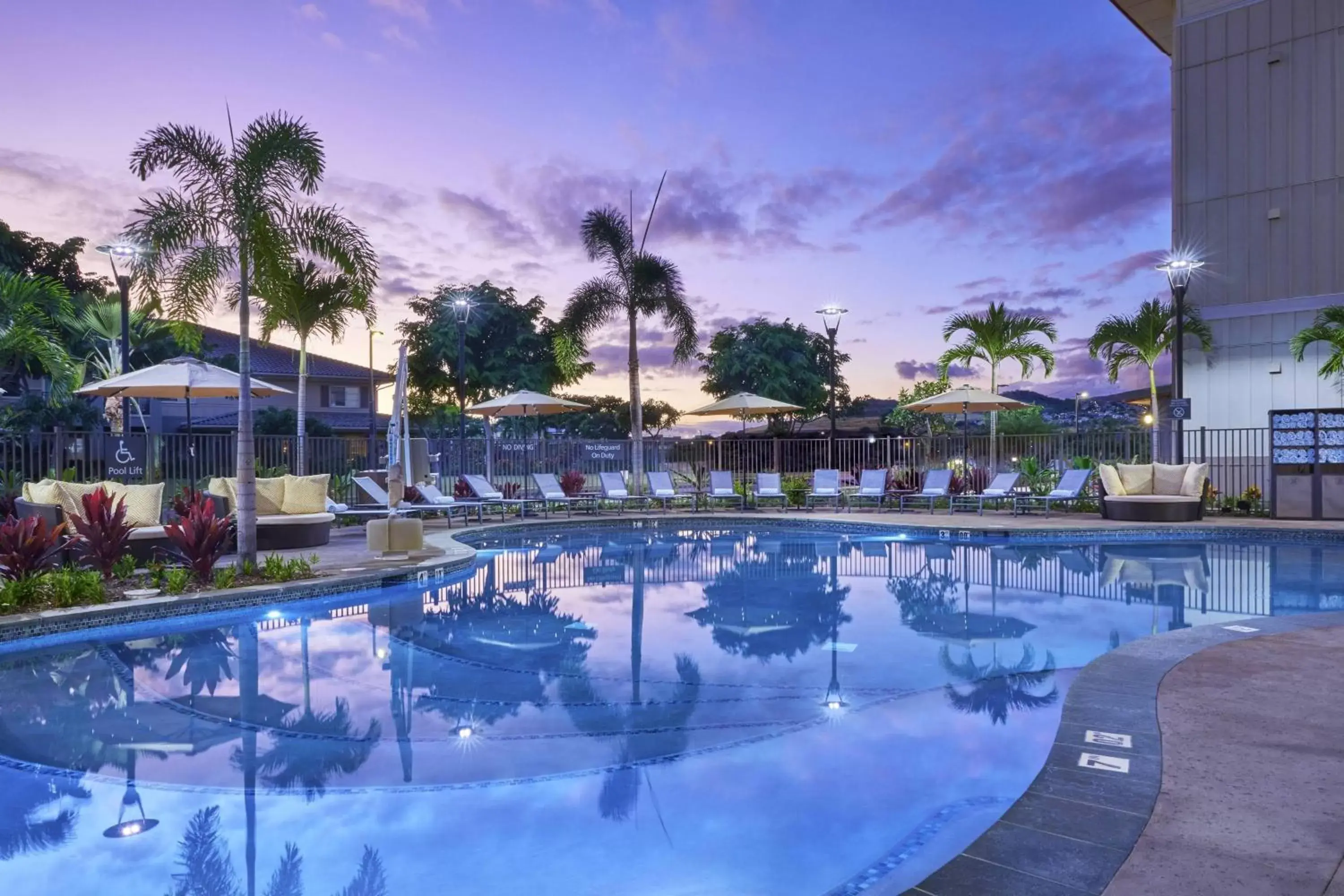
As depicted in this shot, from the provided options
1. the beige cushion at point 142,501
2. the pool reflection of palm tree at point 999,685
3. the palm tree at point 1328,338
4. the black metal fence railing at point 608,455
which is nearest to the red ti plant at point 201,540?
the beige cushion at point 142,501

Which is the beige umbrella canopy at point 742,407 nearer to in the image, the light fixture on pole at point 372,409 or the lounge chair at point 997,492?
the lounge chair at point 997,492

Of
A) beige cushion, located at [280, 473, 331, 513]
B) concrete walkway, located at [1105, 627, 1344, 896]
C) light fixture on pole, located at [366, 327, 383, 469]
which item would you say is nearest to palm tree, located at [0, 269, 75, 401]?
beige cushion, located at [280, 473, 331, 513]

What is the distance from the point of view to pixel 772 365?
38.4 meters

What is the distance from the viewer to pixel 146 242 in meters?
8.43

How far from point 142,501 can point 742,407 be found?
38.2ft

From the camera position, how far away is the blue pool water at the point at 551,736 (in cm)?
313

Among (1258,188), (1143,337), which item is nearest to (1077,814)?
(1143,337)

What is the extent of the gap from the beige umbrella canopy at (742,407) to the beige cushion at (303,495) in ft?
30.6

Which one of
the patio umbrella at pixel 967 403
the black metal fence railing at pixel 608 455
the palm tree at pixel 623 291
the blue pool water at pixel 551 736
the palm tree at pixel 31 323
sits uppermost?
the palm tree at pixel 623 291

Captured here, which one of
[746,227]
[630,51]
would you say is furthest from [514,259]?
[630,51]

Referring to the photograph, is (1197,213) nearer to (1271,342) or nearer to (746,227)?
(1271,342)

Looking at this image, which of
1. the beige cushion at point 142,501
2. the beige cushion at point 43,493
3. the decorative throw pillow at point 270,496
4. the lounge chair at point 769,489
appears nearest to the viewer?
the beige cushion at point 43,493

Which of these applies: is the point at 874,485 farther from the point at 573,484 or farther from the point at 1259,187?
the point at 1259,187

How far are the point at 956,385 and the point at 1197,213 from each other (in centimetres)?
1956
